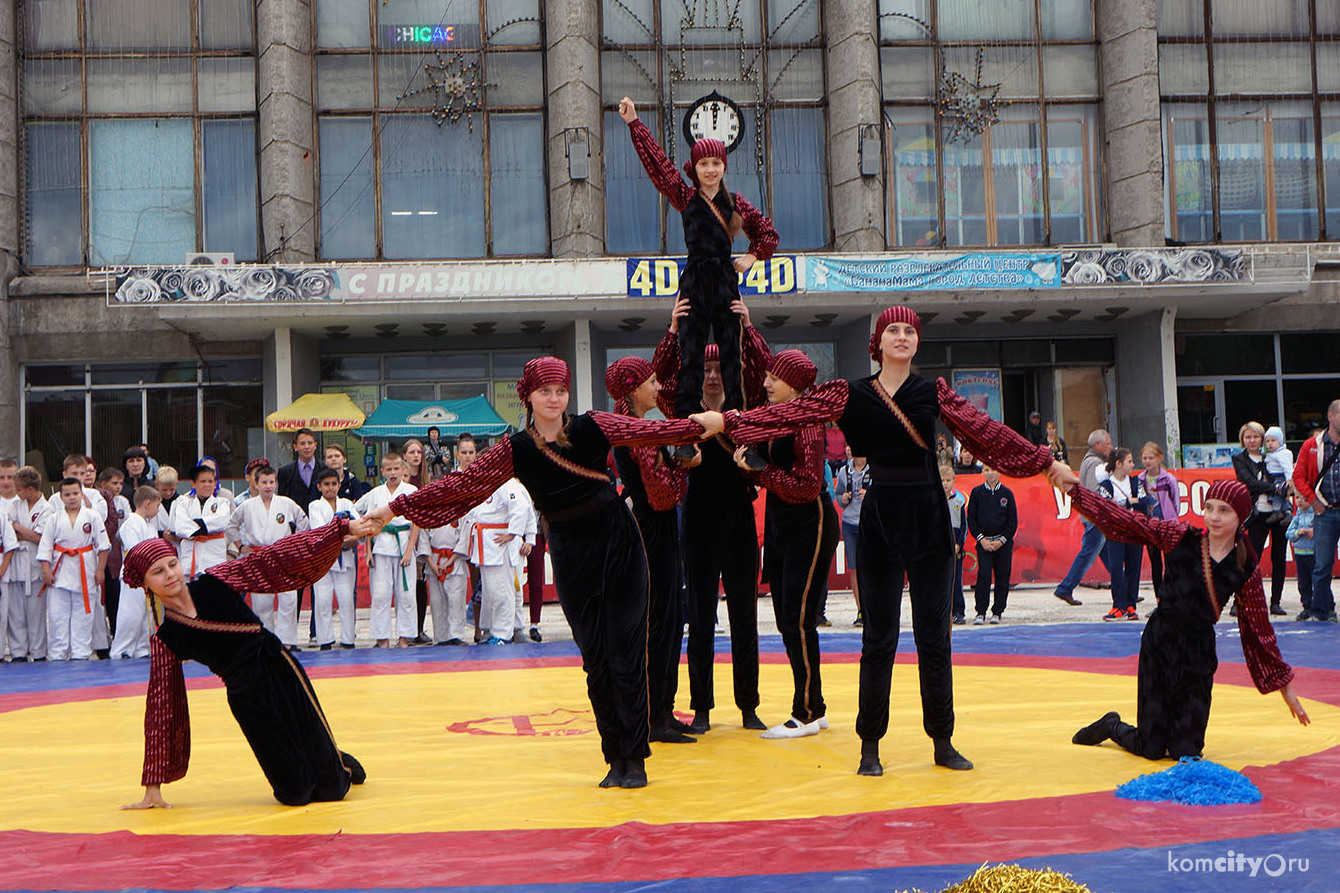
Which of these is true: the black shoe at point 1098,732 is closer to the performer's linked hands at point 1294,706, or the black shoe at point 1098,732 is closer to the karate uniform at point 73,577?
the performer's linked hands at point 1294,706

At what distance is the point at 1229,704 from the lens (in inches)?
275

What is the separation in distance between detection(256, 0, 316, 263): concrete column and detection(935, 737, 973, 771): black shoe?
65.1ft

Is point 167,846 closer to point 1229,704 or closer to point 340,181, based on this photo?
point 1229,704

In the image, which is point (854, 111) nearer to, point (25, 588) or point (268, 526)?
point (268, 526)

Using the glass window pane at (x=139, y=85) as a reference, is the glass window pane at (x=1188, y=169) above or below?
below

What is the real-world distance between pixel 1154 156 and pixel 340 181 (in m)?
15.2

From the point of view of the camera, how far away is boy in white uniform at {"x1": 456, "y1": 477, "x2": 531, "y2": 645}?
11750 mm

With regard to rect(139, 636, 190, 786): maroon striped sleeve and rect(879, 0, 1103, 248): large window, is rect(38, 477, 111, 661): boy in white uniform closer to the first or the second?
rect(139, 636, 190, 786): maroon striped sleeve

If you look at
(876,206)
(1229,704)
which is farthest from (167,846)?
(876,206)

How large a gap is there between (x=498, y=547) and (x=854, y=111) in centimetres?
1462

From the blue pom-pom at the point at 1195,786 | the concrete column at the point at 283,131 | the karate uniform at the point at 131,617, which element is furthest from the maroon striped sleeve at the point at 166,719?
Result: the concrete column at the point at 283,131

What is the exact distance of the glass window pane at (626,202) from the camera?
24.3m

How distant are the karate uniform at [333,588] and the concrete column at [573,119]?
39.9 feet

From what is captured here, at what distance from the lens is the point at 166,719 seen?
5.35 m
